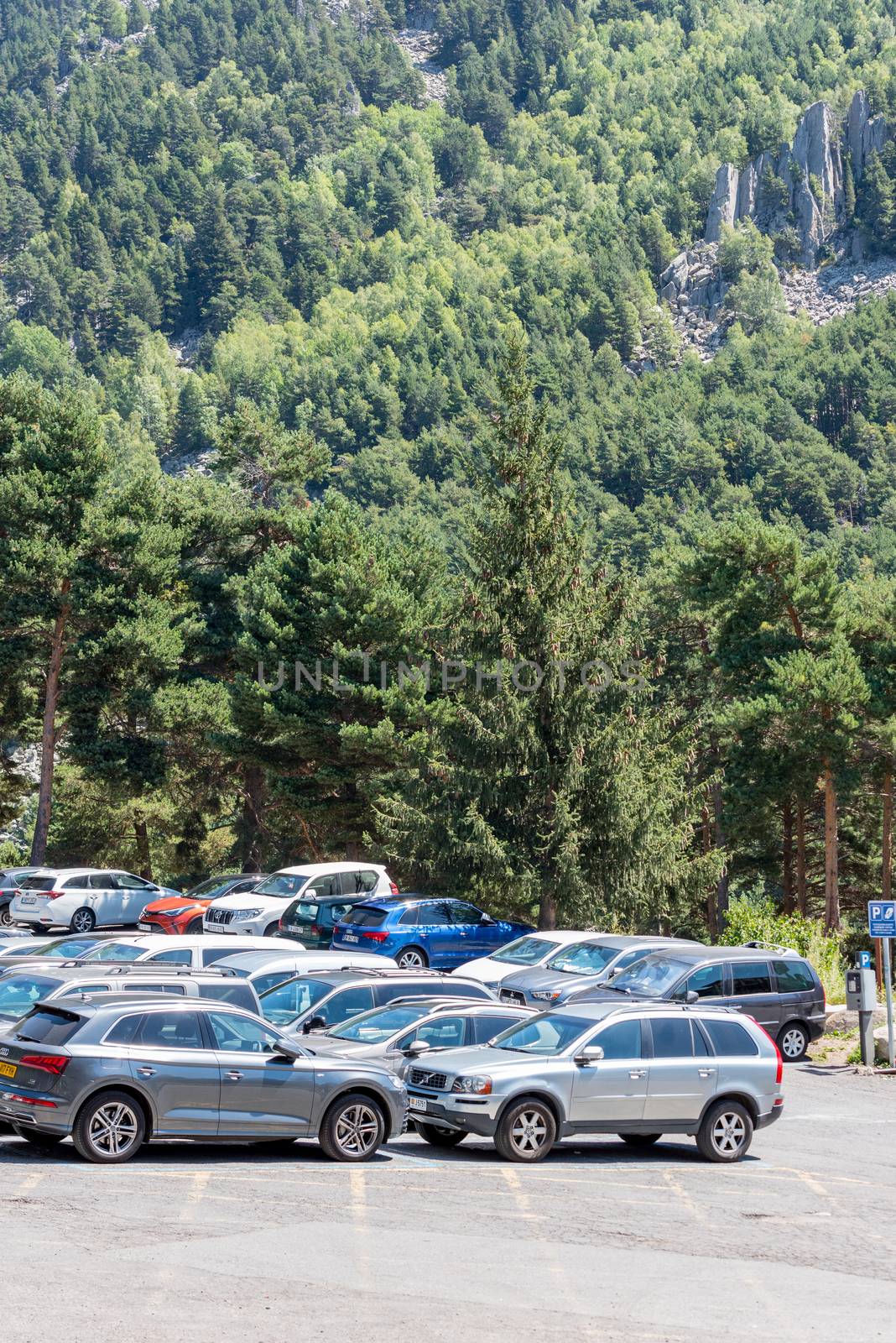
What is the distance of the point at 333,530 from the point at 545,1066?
109 ft

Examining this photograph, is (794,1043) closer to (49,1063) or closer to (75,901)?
(49,1063)

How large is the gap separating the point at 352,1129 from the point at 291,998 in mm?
3937

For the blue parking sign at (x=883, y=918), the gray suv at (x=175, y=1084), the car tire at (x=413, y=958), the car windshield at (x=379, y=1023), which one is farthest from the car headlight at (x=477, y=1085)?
the car tire at (x=413, y=958)

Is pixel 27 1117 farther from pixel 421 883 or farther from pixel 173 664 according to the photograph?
pixel 173 664

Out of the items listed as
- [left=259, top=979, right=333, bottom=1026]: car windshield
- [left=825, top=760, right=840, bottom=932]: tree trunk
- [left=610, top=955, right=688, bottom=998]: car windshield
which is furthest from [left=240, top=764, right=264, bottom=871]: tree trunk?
[left=259, top=979, right=333, bottom=1026]: car windshield

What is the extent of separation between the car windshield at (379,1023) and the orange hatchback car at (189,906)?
53.8 feet

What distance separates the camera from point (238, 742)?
4709 cm

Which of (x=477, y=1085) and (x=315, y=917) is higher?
(x=315, y=917)

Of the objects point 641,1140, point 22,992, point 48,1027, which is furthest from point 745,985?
point 48,1027

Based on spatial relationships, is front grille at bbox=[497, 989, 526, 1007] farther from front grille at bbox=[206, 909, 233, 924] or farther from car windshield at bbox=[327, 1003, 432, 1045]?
front grille at bbox=[206, 909, 233, 924]

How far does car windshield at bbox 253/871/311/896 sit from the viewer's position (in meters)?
31.8

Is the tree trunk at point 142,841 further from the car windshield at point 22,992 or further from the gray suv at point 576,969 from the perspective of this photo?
the car windshield at point 22,992

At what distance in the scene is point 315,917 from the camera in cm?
2933

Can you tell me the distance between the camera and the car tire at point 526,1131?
1512 cm
